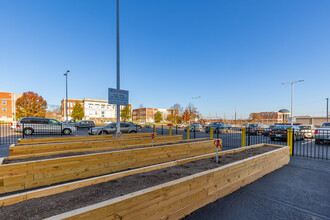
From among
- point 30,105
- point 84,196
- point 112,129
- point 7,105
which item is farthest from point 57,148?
point 7,105

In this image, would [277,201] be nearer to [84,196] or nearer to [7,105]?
[84,196]

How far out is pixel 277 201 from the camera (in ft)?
10.9

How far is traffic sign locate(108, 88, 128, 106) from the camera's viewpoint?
770cm

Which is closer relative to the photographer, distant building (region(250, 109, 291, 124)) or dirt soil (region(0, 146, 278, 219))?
dirt soil (region(0, 146, 278, 219))

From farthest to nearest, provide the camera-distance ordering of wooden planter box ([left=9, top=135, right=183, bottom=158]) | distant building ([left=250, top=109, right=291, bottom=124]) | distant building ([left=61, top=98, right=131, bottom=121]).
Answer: distant building ([left=250, top=109, right=291, bottom=124]) → distant building ([left=61, top=98, right=131, bottom=121]) → wooden planter box ([left=9, top=135, right=183, bottom=158])

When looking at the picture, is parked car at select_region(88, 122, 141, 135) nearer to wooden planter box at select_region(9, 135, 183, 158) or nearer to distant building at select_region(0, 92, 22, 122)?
wooden planter box at select_region(9, 135, 183, 158)

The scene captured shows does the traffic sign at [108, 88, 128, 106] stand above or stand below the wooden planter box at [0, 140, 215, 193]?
above

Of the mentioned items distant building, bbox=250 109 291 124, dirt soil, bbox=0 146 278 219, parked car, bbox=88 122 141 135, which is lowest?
distant building, bbox=250 109 291 124

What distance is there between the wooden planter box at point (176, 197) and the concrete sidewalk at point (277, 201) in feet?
0.57

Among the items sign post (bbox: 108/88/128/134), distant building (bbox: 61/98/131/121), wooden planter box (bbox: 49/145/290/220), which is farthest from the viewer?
distant building (bbox: 61/98/131/121)

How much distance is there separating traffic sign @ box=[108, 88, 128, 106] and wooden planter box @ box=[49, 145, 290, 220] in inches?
236

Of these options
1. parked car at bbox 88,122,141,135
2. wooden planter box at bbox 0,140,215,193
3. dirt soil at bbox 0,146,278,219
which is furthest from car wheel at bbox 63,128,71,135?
dirt soil at bbox 0,146,278,219

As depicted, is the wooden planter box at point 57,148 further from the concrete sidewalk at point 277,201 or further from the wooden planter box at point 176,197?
the concrete sidewalk at point 277,201

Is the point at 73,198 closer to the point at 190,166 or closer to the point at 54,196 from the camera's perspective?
the point at 54,196
